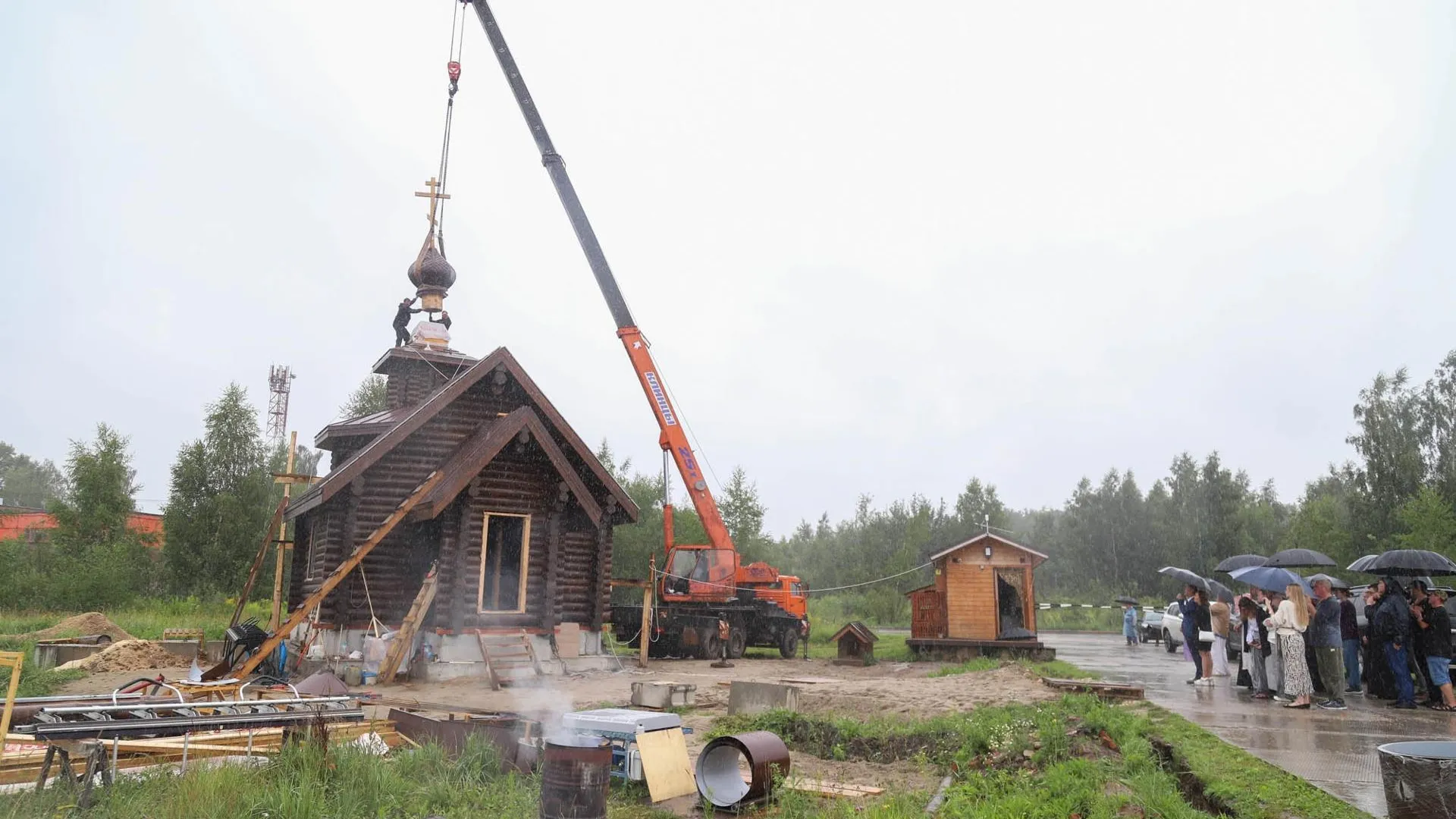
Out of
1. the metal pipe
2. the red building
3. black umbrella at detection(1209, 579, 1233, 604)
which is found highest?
the red building

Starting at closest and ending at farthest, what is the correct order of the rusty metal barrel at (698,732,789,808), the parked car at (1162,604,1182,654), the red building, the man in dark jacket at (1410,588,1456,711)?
Result: 1. the rusty metal barrel at (698,732,789,808)
2. the man in dark jacket at (1410,588,1456,711)
3. the parked car at (1162,604,1182,654)
4. the red building

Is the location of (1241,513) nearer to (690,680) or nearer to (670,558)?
(670,558)

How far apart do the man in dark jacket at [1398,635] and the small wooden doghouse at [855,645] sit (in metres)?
11.1

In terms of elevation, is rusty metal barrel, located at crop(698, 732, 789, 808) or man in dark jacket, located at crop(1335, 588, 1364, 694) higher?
man in dark jacket, located at crop(1335, 588, 1364, 694)

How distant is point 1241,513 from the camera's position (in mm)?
58531

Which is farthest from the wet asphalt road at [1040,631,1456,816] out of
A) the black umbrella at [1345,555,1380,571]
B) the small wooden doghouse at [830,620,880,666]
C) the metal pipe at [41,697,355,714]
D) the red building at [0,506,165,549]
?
the red building at [0,506,165,549]

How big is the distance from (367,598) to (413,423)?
3.21m

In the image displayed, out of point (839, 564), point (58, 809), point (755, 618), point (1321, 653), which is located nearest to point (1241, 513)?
point (839, 564)

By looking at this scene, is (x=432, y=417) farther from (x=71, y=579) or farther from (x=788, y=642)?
(x=71, y=579)

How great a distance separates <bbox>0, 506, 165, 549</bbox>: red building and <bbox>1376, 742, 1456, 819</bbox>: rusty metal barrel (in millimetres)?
41887

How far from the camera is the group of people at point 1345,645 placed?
11.6 m

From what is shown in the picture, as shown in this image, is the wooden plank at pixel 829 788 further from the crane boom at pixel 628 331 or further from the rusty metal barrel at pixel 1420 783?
the crane boom at pixel 628 331

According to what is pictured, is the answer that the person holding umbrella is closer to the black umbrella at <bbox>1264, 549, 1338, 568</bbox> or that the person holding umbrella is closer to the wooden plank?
the black umbrella at <bbox>1264, 549, 1338, 568</bbox>

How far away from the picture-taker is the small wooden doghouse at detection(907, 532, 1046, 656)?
2092 centimetres
